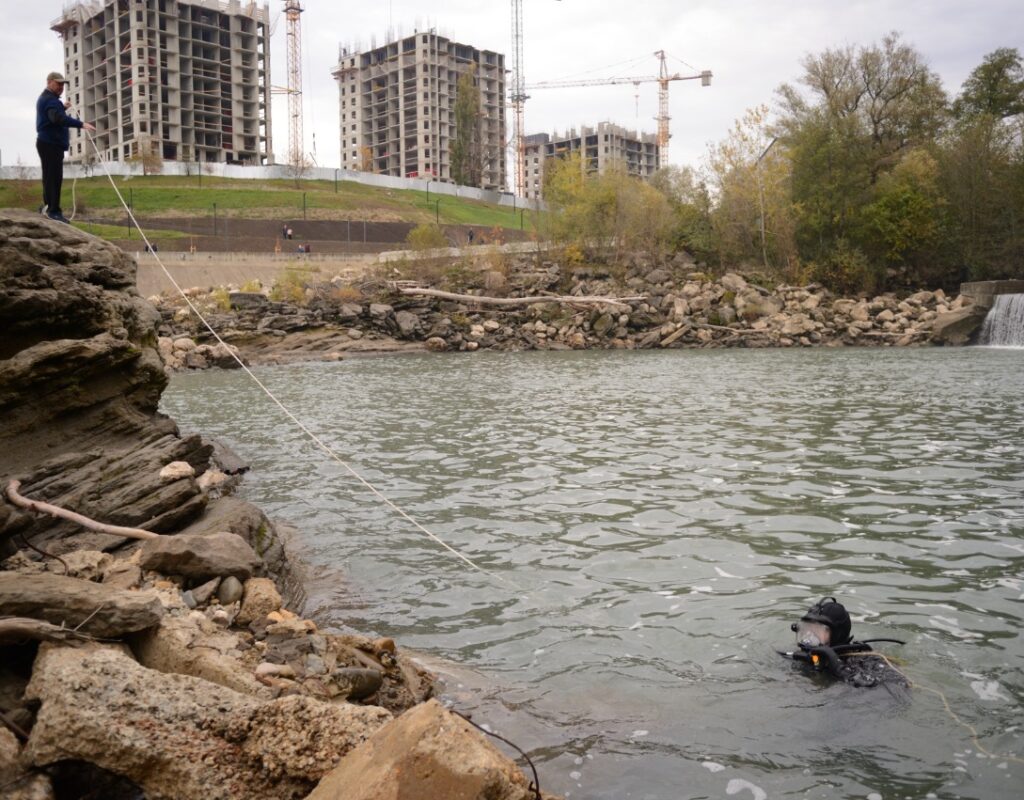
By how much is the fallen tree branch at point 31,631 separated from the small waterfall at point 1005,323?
40.5 m

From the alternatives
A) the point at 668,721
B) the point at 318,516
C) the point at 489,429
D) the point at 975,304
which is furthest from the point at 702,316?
the point at 668,721

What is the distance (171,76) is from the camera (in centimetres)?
10675

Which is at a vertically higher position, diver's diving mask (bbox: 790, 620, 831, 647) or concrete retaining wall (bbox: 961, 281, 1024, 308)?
concrete retaining wall (bbox: 961, 281, 1024, 308)

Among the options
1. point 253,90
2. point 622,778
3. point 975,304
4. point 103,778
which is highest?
point 253,90

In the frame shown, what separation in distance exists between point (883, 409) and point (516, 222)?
82.6 m

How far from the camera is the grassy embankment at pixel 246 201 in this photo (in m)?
75.5

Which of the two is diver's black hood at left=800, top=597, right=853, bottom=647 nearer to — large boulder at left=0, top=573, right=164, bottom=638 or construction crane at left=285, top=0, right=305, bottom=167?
large boulder at left=0, top=573, right=164, bottom=638

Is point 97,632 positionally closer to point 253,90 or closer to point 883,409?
point 883,409

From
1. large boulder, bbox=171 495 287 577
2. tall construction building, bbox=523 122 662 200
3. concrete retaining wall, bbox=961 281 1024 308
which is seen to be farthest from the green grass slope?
tall construction building, bbox=523 122 662 200

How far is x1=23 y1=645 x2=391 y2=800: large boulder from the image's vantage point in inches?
157

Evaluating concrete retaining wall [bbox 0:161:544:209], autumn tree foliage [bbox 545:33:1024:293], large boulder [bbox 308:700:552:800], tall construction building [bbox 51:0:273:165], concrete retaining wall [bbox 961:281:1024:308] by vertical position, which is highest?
tall construction building [bbox 51:0:273:165]

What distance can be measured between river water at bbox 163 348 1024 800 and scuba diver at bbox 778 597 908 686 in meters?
0.13

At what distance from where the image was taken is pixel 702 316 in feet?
149

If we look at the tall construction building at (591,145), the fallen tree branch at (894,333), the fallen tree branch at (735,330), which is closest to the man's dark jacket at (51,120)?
the fallen tree branch at (735,330)
